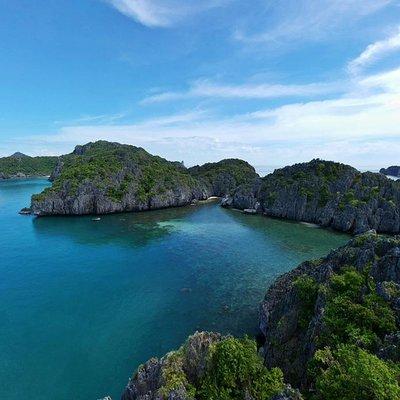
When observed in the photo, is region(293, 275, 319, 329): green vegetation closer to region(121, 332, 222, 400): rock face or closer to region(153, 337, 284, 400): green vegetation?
region(153, 337, 284, 400): green vegetation

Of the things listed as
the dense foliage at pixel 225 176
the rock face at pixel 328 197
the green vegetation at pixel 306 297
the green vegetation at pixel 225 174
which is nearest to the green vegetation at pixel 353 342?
the green vegetation at pixel 306 297

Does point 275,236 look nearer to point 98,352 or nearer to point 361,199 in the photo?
point 361,199

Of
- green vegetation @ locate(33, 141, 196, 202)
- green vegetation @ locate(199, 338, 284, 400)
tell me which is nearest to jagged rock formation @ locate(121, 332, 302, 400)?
green vegetation @ locate(199, 338, 284, 400)

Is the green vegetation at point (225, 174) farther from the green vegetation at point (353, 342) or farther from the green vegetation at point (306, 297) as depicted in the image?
the green vegetation at point (353, 342)

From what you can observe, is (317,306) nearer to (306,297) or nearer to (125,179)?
(306,297)

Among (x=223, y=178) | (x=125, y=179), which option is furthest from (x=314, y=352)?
(x=223, y=178)

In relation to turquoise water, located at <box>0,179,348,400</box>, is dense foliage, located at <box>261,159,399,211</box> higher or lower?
higher
